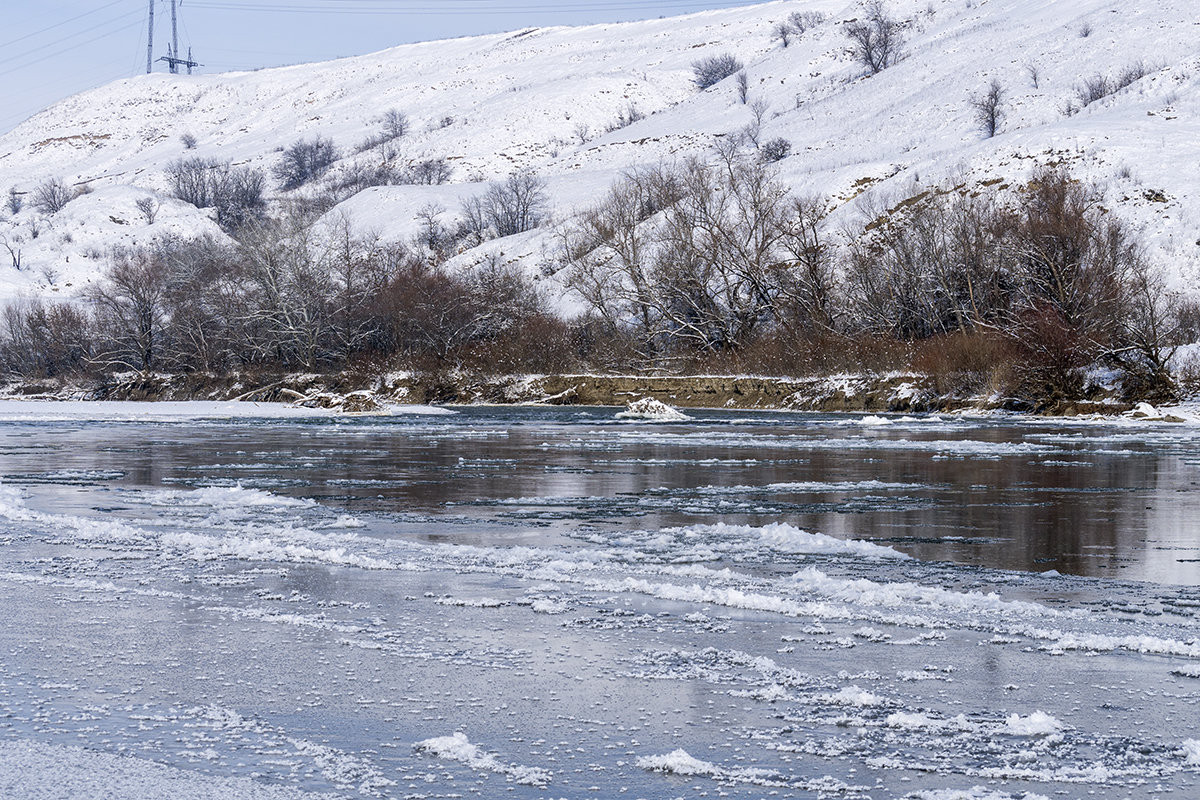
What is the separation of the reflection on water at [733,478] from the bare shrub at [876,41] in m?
101

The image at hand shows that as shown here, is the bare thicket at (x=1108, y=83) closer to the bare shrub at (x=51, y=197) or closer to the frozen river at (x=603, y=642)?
the frozen river at (x=603, y=642)

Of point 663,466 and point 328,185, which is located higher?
point 328,185

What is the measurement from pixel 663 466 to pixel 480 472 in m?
3.16

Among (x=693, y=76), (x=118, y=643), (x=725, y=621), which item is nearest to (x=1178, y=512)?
(x=725, y=621)

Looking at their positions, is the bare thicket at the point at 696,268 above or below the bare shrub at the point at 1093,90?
below

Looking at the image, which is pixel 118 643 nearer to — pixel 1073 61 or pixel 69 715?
pixel 69 715

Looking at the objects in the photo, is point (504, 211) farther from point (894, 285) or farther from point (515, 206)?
point (894, 285)

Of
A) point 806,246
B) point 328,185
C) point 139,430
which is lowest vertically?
point 139,430

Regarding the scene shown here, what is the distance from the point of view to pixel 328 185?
140 metres

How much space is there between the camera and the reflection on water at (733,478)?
462 inches

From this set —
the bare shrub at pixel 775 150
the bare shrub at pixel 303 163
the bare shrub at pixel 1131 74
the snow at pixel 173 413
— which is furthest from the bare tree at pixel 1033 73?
the bare shrub at pixel 303 163

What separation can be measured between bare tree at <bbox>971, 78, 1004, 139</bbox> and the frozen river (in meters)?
76.4

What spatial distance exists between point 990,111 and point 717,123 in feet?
134

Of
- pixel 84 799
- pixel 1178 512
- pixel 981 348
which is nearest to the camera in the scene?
pixel 84 799
